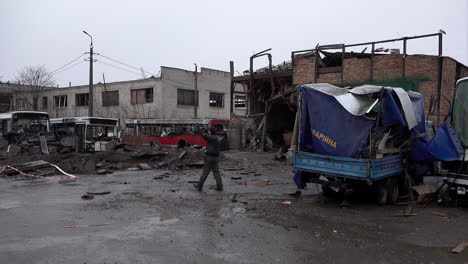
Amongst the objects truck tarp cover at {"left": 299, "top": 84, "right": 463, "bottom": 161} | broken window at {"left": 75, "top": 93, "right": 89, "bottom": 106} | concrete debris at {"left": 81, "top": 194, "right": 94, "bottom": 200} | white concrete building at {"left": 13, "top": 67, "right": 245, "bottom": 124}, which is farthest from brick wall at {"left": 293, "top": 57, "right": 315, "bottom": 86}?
broken window at {"left": 75, "top": 93, "right": 89, "bottom": 106}

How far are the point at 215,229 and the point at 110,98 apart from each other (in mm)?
38575

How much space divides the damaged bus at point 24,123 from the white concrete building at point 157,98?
16010mm

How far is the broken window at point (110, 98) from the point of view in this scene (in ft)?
137

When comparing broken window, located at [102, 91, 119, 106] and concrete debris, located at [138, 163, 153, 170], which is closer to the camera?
concrete debris, located at [138, 163, 153, 170]

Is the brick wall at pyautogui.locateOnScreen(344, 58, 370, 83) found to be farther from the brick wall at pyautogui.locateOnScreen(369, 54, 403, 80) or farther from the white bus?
the white bus

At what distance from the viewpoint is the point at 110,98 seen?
1657 inches

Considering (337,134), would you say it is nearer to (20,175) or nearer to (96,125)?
(20,175)

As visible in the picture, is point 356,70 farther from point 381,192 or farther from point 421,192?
point 381,192

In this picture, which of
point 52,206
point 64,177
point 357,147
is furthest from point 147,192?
point 357,147

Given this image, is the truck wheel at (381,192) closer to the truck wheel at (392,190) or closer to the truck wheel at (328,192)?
the truck wheel at (392,190)

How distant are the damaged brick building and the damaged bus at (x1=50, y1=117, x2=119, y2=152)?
356 inches

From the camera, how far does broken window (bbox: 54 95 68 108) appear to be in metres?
46.7

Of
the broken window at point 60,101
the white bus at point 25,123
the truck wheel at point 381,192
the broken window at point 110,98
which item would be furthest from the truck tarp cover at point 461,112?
the broken window at point 60,101

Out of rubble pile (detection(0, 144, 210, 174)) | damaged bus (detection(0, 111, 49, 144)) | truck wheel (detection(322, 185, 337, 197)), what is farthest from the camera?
damaged bus (detection(0, 111, 49, 144))
